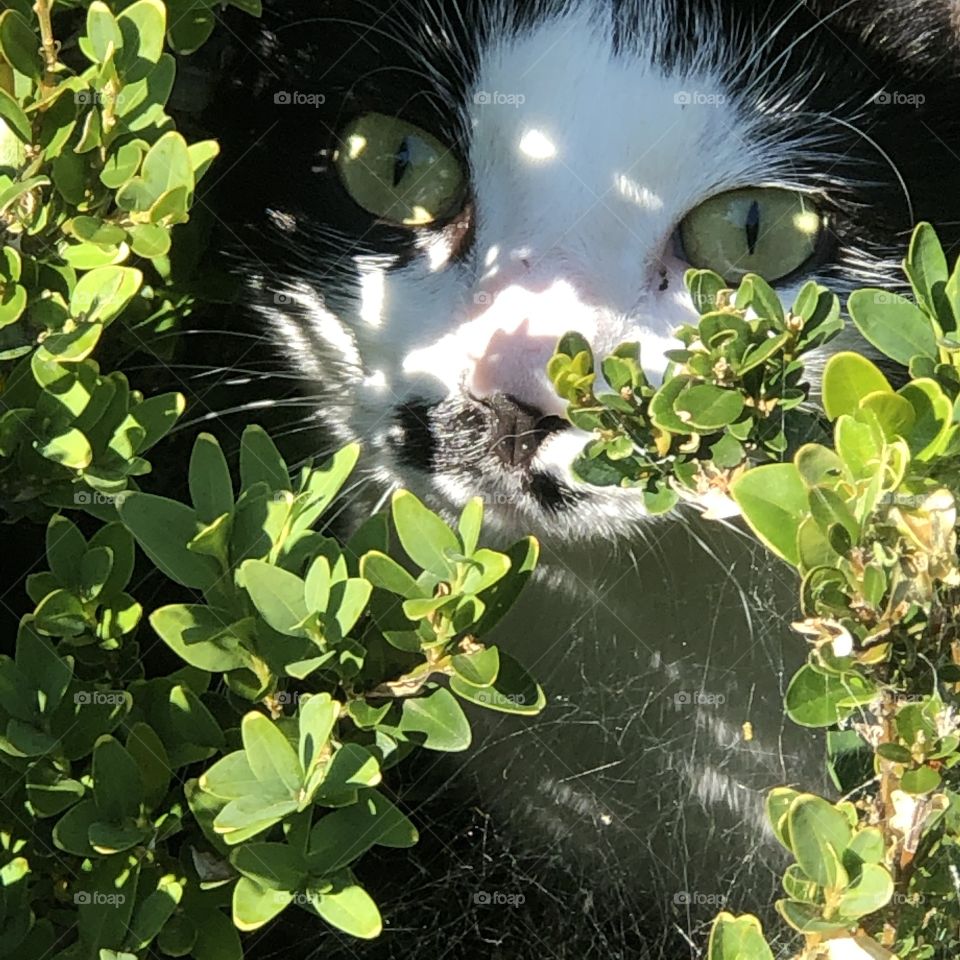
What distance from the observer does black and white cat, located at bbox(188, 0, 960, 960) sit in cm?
100

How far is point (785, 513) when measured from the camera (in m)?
0.63

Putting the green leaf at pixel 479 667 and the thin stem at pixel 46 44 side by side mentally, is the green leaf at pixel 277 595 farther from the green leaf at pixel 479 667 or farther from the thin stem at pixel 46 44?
the thin stem at pixel 46 44

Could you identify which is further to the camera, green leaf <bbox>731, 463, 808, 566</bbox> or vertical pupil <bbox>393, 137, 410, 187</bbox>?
vertical pupil <bbox>393, 137, 410, 187</bbox>

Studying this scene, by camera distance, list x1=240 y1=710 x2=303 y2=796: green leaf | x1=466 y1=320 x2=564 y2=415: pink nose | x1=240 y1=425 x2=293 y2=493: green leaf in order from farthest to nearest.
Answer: x1=466 y1=320 x2=564 y2=415: pink nose
x1=240 y1=425 x2=293 y2=493: green leaf
x1=240 y1=710 x2=303 y2=796: green leaf

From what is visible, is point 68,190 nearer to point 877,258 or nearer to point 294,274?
point 294,274

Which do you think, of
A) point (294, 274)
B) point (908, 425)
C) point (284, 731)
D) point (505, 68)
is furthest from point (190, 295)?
point (908, 425)

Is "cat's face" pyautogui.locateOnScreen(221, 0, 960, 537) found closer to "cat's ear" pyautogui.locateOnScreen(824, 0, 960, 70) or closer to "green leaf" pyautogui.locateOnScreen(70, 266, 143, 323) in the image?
"cat's ear" pyautogui.locateOnScreen(824, 0, 960, 70)

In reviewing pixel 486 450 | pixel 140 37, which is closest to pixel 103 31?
pixel 140 37

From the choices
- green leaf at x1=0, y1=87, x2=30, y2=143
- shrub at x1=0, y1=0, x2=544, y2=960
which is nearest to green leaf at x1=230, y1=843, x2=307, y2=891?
shrub at x1=0, y1=0, x2=544, y2=960

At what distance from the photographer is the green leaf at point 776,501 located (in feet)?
2.05

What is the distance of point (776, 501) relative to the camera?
629 millimetres

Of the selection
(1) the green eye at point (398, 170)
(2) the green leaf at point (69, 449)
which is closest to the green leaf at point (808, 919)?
(2) the green leaf at point (69, 449)

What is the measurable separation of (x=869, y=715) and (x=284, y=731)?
0.35m

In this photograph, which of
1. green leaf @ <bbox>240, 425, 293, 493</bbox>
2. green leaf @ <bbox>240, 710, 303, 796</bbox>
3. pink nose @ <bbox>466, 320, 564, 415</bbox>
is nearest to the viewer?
green leaf @ <bbox>240, 710, 303, 796</bbox>
